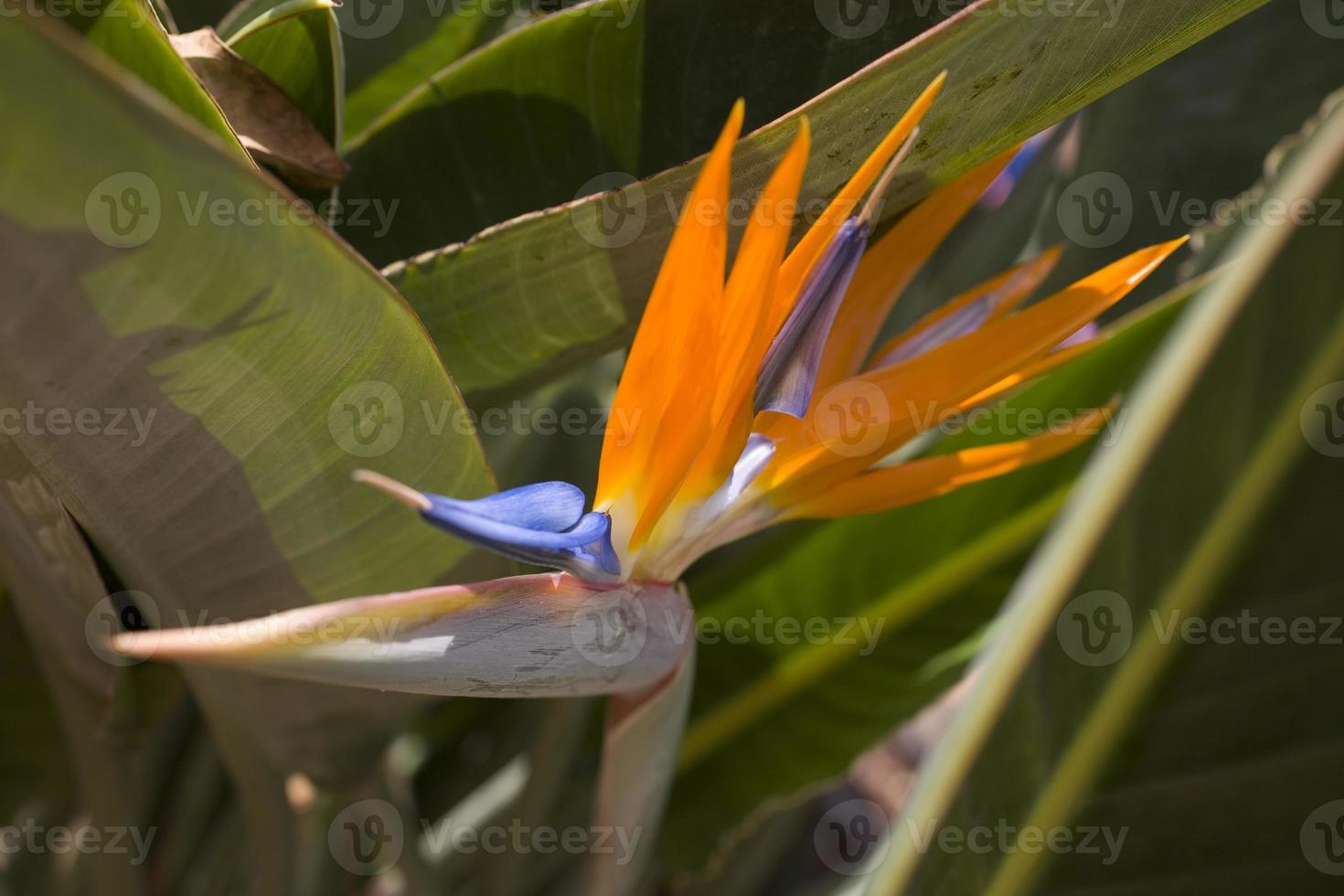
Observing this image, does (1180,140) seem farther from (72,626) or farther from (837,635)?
(72,626)

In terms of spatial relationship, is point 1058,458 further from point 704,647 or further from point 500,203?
point 500,203

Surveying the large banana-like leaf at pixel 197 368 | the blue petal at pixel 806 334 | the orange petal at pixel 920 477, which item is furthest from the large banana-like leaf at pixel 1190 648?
the large banana-like leaf at pixel 197 368

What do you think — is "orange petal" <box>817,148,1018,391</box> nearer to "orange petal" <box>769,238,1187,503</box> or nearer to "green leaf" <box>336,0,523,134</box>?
"orange petal" <box>769,238,1187,503</box>

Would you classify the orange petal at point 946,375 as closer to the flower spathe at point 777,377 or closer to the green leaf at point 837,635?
the flower spathe at point 777,377

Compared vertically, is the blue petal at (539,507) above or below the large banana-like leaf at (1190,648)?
above

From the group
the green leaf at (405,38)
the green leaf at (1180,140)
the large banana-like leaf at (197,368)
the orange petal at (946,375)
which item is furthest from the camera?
the green leaf at (1180,140)

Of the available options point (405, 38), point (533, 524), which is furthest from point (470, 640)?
point (405, 38)

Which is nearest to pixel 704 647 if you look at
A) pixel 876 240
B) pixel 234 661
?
pixel 876 240
